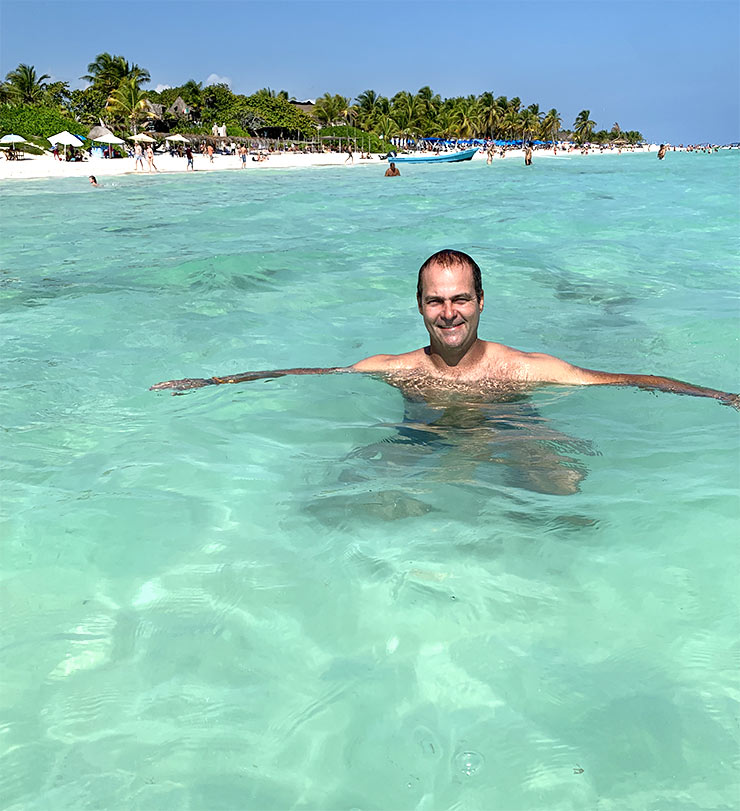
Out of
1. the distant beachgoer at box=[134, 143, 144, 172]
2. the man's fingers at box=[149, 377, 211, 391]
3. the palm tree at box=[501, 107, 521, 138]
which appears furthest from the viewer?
the palm tree at box=[501, 107, 521, 138]

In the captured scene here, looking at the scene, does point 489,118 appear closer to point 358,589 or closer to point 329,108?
point 329,108

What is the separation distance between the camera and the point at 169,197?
23.4m

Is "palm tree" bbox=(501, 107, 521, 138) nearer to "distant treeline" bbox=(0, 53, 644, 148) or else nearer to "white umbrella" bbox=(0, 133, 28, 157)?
"distant treeline" bbox=(0, 53, 644, 148)

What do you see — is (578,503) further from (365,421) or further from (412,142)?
(412,142)

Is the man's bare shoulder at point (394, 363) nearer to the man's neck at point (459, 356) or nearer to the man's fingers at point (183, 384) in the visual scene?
the man's neck at point (459, 356)

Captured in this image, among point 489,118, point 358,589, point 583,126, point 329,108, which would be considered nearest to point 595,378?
point 358,589

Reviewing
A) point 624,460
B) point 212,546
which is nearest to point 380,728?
point 212,546

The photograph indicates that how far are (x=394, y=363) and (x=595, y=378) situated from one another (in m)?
1.11

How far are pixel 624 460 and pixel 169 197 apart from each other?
884 inches

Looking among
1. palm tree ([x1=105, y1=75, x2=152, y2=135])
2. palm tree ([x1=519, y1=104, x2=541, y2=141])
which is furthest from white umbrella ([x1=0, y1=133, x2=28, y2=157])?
palm tree ([x1=519, y1=104, x2=541, y2=141])

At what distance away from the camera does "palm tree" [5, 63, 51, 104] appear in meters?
64.8

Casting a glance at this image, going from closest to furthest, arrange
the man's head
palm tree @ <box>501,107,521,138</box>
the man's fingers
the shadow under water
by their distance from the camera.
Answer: the shadow under water
the man's head
the man's fingers
palm tree @ <box>501,107,521,138</box>

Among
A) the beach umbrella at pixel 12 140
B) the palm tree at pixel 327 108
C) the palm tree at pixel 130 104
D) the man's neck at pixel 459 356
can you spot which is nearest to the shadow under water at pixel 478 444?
the man's neck at pixel 459 356

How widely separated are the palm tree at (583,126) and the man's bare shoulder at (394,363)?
16980 cm
